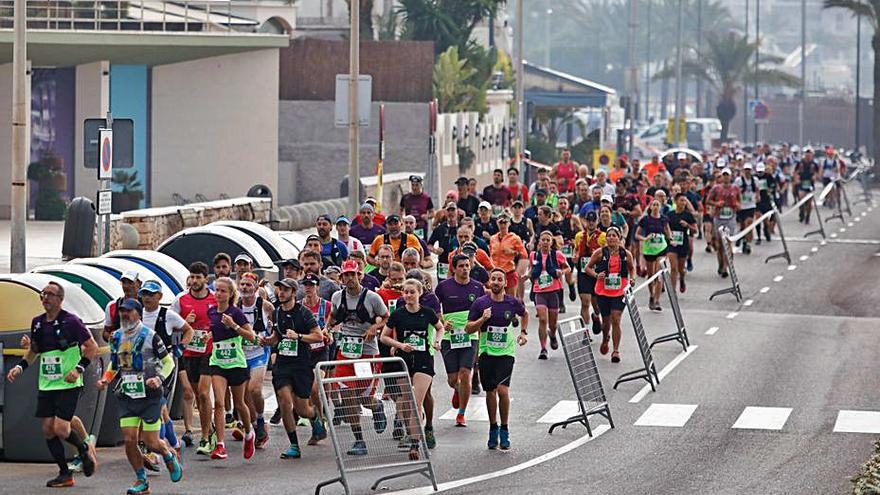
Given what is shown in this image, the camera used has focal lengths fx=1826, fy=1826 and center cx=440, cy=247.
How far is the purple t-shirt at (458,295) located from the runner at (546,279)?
17.3ft

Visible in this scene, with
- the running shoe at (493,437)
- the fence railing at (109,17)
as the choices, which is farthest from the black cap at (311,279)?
the fence railing at (109,17)

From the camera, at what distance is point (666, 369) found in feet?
76.1

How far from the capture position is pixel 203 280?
16531mm

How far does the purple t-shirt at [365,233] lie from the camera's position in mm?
24531

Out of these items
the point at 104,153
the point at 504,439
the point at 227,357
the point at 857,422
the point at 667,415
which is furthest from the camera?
the point at 104,153

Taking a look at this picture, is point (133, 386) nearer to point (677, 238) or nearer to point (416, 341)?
point (416, 341)

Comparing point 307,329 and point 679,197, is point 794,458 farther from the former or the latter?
point 679,197

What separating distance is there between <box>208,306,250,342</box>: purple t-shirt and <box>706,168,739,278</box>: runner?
19257 millimetres

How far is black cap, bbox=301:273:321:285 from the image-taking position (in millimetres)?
17359

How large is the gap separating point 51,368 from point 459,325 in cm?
436

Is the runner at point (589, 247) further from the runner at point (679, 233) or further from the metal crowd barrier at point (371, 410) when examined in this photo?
the metal crowd barrier at point (371, 410)

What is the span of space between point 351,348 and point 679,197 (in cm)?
1395

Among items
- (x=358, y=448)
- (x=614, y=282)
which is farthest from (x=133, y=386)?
(x=614, y=282)

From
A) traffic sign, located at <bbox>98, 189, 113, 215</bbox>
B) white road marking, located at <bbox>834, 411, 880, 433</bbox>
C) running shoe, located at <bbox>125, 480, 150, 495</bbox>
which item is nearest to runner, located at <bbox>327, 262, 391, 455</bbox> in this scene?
running shoe, located at <bbox>125, 480, 150, 495</bbox>
